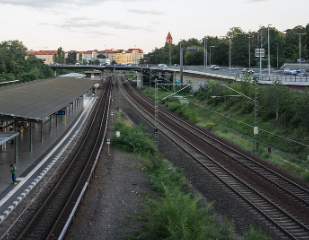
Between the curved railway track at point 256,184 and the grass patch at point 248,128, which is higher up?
the grass patch at point 248,128

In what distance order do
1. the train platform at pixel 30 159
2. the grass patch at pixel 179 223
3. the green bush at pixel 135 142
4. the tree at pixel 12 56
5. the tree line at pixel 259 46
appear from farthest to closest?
the tree line at pixel 259 46 → the tree at pixel 12 56 → the green bush at pixel 135 142 → the train platform at pixel 30 159 → the grass patch at pixel 179 223

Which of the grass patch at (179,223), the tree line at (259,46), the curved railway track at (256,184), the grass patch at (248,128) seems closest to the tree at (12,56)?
the tree line at (259,46)

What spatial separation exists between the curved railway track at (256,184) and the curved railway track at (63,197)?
21.4 feet

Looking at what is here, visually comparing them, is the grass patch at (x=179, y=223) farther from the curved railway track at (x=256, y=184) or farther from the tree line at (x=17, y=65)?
the tree line at (x=17, y=65)

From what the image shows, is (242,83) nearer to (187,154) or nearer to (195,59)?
(187,154)

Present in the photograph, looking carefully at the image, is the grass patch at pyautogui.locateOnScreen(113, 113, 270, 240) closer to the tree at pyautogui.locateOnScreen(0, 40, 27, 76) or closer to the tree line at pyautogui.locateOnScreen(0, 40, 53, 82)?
the tree line at pyautogui.locateOnScreen(0, 40, 53, 82)

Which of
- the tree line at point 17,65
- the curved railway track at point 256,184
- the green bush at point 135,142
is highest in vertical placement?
the tree line at point 17,65

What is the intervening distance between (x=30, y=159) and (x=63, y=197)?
785 cm

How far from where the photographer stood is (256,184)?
19.0 m

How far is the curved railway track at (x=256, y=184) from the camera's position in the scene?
47.2 ft

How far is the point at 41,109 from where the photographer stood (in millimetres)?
25375

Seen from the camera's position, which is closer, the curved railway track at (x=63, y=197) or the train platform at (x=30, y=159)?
the curved railway track at (x=63, y=197)

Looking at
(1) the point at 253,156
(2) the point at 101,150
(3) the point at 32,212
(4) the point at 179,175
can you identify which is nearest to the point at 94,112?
(2) the point at 101,150

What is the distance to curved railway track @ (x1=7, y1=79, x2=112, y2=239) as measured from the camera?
12887mm
